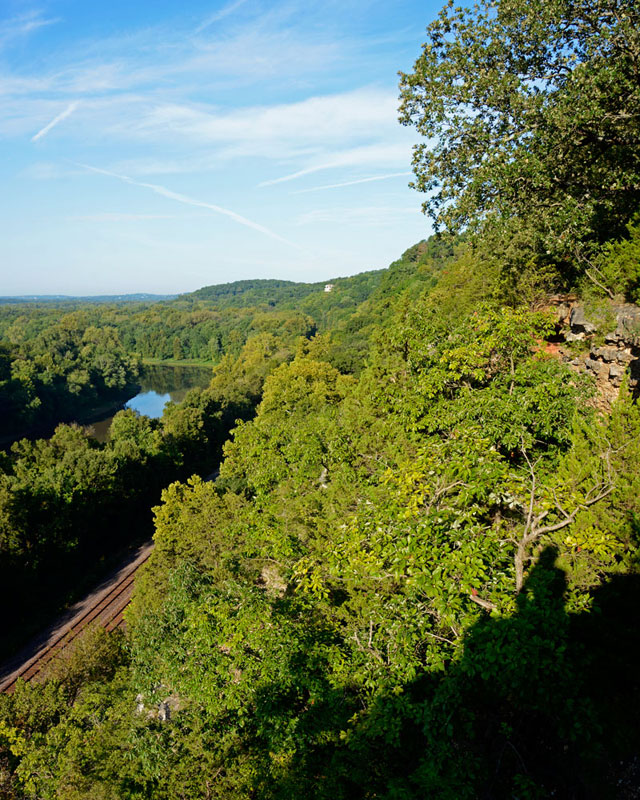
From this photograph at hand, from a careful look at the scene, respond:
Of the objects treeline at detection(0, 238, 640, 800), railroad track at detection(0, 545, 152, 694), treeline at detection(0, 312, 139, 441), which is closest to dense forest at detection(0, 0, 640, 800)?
treeline at detection(0, 238, 640, 800)

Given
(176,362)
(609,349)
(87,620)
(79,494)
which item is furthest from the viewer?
(176,362)

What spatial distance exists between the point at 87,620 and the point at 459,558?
2773cm

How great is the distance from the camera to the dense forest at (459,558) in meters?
5.92

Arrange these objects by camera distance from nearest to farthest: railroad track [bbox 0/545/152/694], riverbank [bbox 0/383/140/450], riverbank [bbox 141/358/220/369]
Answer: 1. railroad track [bbox 0/545/152/694]
2. riverbank [bbox 0/383/140/450]
3. riverbank [bbox 141/358/220/369]

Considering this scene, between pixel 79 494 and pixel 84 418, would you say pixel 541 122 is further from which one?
pixel 84 418

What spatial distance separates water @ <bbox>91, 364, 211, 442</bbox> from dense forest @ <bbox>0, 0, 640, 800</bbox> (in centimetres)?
6406

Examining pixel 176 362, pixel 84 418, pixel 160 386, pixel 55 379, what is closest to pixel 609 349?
pixel 84 418

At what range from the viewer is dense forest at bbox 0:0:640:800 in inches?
233

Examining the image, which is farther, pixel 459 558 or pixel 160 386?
pixel 160 386

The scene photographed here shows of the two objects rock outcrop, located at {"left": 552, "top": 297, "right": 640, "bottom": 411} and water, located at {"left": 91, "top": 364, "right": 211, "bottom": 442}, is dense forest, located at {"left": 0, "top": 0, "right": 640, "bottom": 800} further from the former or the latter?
water, located at {"left": 91, "top": 364, "right": 211, "bottom": 442}

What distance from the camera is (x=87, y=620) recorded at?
2592cm

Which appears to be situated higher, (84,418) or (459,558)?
(459,558)

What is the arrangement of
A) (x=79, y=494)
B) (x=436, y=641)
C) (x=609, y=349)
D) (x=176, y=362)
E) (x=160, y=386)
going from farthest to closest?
(x=176, y=362) → (x=160, y=386) → (x=79, y=494) → (x=609, y=349) → (x=436, y=641)

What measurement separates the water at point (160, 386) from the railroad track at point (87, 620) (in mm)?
44054
